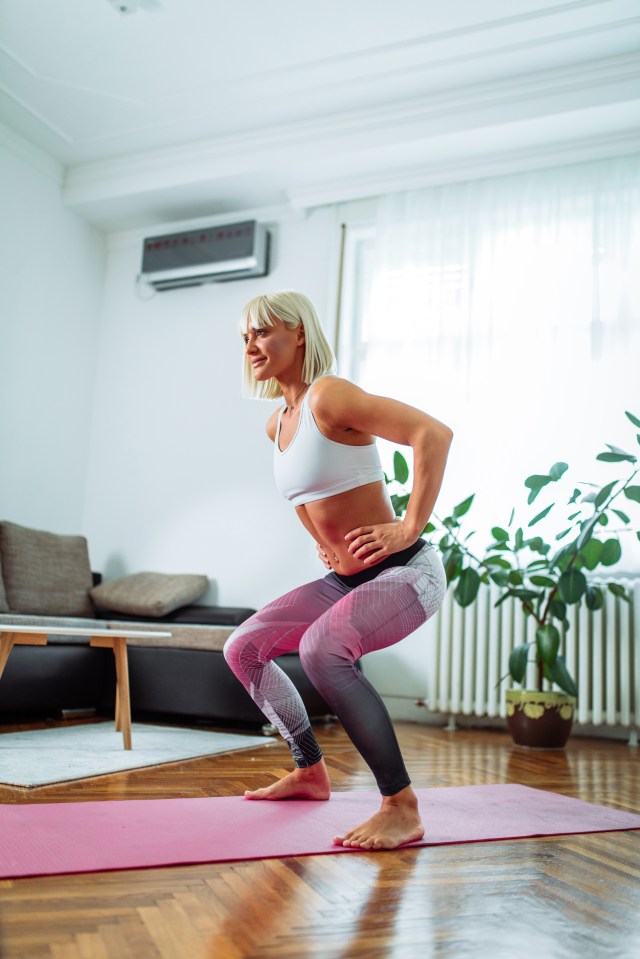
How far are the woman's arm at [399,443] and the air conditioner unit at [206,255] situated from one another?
3.15 metres

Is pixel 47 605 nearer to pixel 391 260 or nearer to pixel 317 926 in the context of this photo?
pixel 391 260

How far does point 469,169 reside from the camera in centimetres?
420

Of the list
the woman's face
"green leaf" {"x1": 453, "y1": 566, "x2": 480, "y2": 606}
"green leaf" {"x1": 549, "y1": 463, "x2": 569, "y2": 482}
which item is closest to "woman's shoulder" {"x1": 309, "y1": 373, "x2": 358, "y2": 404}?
the woman's face

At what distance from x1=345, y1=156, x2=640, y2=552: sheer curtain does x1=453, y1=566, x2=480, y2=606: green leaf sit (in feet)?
1.47

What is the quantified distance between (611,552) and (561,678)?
559 mm

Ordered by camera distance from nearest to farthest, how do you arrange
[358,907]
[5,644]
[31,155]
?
1. [358,907]
2. [5,644]
3. [31,155]

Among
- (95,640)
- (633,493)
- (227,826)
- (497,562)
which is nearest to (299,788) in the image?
A: (227,826)

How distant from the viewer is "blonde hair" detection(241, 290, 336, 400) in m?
1.81

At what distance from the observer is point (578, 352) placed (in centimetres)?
386

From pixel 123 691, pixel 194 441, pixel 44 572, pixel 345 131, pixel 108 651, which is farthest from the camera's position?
pixel 194 441

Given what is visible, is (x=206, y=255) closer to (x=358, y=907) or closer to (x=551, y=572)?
(x=551, y=572)

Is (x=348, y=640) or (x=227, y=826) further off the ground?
(x=348, y=640)

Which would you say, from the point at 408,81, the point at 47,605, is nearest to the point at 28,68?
the point at 408,81

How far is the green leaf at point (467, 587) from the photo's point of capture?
3.49m
